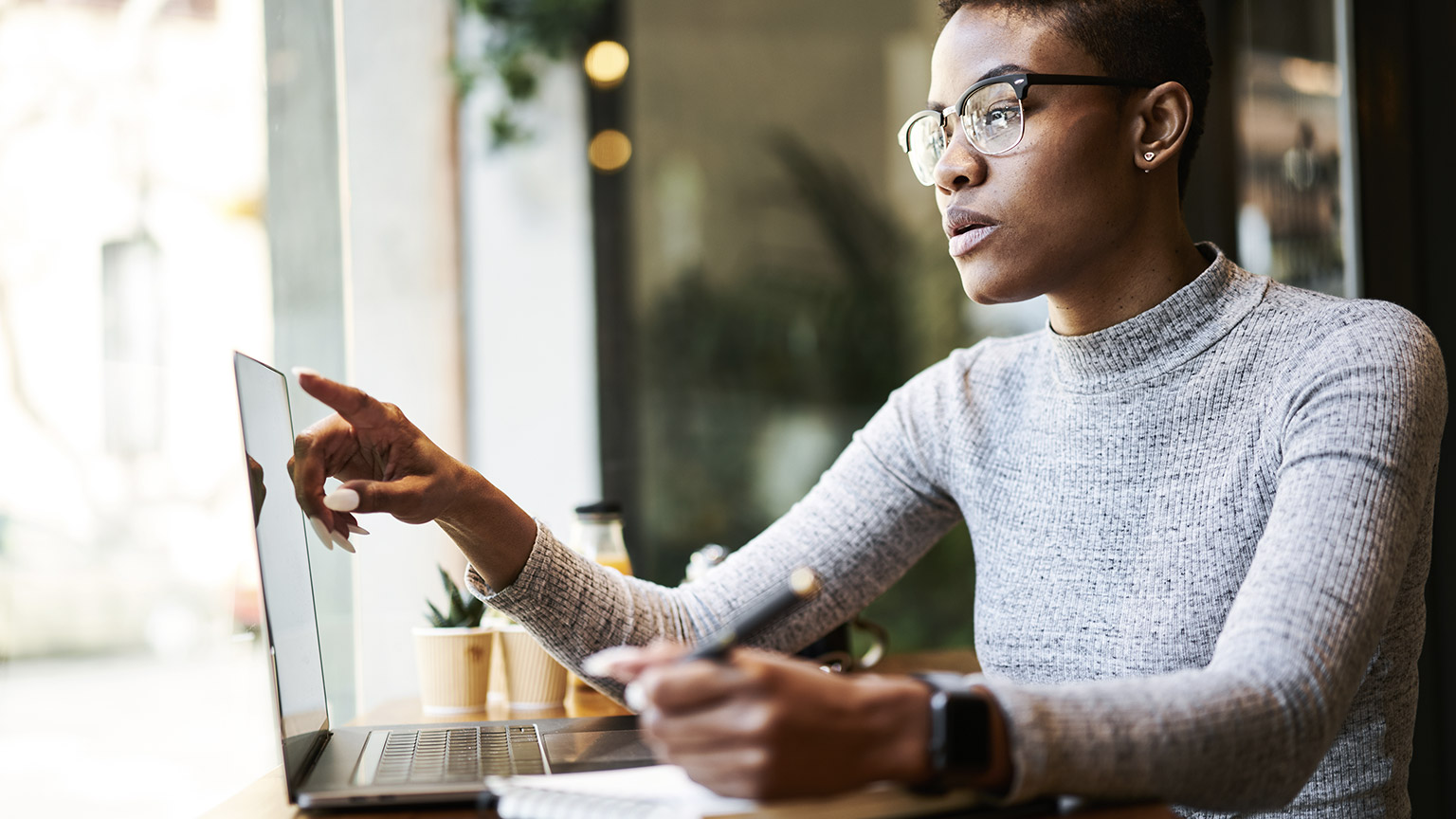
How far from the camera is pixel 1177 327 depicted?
1.04 m

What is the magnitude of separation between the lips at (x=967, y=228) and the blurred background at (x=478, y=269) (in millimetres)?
891

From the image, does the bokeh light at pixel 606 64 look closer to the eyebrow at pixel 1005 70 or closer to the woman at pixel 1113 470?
the woman at pixel 1113 470

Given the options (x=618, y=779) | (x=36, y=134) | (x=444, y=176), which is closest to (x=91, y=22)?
(x=36, y=134)

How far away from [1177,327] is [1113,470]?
149mm

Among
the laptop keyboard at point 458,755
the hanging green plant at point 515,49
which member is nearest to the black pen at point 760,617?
the laptop keyboard at point 458,755

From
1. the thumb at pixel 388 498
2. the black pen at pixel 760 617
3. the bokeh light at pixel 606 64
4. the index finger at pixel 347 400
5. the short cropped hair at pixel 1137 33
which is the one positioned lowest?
the black pen at pixel 760 617

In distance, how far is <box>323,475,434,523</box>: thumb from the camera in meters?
0.83

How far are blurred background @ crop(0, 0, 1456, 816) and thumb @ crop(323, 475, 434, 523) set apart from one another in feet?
1.37

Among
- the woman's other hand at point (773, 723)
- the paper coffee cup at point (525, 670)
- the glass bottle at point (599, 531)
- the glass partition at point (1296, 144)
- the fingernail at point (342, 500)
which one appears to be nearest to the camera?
the woman's other hand at point (773, 723)

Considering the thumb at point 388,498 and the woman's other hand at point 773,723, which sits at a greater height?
the thumb at point 388,498

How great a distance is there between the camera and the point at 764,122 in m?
2.05

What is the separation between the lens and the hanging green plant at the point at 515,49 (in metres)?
1.86

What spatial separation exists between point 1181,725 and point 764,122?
162cm

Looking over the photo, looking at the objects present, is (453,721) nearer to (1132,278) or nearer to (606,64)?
(1132,278)
